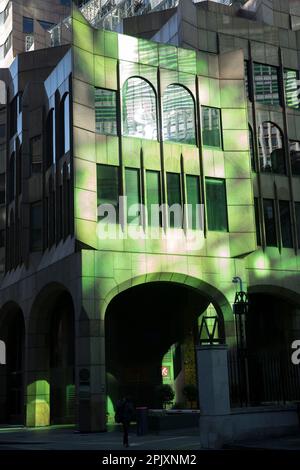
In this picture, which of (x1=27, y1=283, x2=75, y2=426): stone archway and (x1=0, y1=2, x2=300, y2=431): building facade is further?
(x1=27, y1=283, x2=75, y2=426): stone archway

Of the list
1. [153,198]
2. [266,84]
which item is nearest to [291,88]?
[266,84]

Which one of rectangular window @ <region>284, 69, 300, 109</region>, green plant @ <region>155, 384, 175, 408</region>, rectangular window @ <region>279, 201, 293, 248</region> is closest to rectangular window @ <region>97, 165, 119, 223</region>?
green plant @ <region>155, 384, 175, 408</region>

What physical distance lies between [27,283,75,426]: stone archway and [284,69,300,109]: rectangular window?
Answer: 1735cm

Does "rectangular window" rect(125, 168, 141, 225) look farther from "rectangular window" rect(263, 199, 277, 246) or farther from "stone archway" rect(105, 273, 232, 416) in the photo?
"rectangular window" rect(263, 199, 277, 246)

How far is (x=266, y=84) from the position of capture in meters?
38.6

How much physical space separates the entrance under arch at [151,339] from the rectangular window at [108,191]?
23.2 ft

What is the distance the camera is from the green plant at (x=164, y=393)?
116ft

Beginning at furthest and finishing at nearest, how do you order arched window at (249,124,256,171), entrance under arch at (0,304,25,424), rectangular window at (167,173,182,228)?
entrance under arch at (0,304,25,424) → arched window at (249,124,256,171) → rectangular window at (167,173,182,228)

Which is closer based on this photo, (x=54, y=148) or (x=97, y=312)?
(x=97, y=312)

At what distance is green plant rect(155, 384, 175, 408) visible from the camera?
35.2 metres
